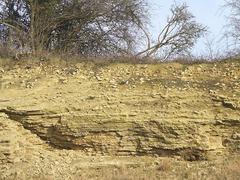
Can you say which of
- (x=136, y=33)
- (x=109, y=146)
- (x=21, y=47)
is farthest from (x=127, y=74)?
(x=136, y=33)

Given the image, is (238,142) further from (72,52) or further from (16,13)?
(16,13)

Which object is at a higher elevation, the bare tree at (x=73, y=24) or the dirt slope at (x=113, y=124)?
the bare tree at (x=73, y=24)

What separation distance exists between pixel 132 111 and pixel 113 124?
1.84ft

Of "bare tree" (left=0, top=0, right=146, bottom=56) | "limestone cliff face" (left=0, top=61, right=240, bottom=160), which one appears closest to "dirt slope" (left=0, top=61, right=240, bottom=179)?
"limestone cliff face" (left=0, top=61, right=240, bottom=160)

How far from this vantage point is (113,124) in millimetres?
12758

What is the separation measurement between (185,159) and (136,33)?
6.49m

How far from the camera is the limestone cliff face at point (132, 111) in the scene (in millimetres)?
12656

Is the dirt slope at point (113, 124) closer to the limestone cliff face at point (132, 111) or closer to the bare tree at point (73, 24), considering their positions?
the limestone cliff face at point (132, 111)

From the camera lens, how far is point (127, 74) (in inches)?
553

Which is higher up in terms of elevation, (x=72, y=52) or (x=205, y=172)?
(x=72, y=52)

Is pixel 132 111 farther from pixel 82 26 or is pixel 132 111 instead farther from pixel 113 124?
pixel 82 26

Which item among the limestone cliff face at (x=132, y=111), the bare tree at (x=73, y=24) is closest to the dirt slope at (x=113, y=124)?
the limestone cliff face at (x=132, y=111)

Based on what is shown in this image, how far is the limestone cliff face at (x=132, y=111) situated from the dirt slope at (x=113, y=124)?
23 millimetres

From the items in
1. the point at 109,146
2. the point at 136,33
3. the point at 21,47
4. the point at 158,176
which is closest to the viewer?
the point at 158,176
